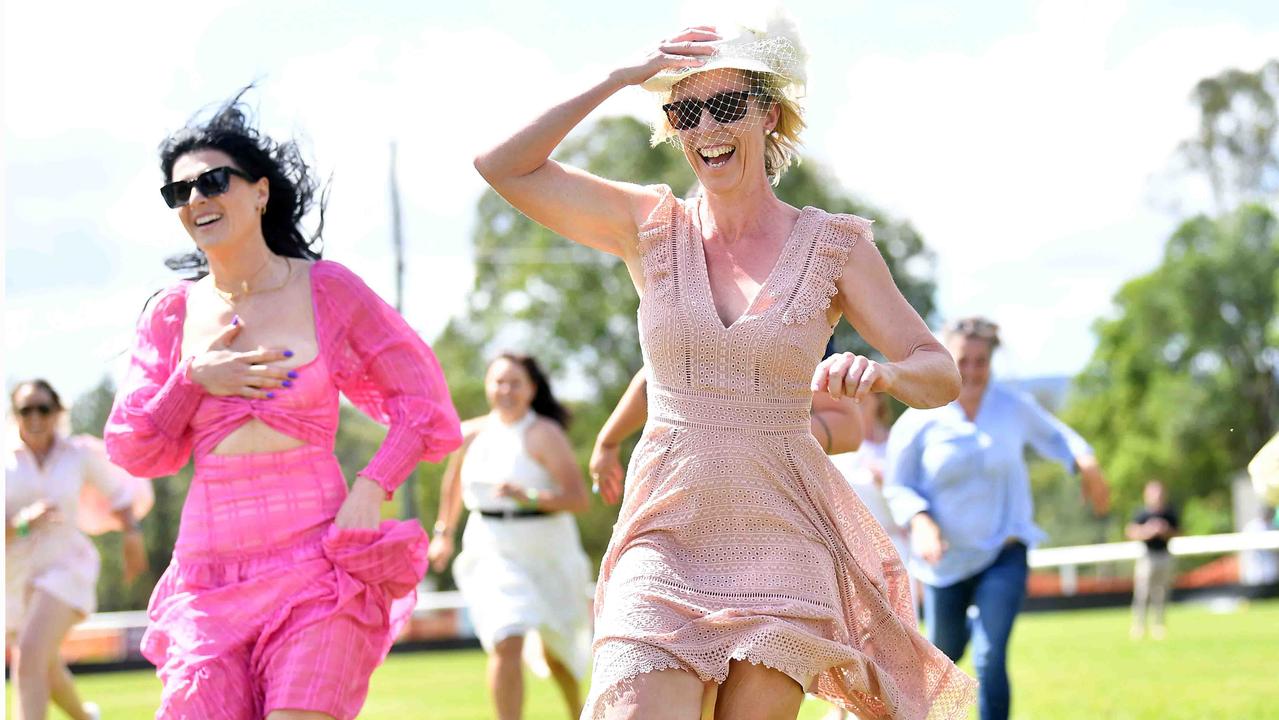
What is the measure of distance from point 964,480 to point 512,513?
334 cm

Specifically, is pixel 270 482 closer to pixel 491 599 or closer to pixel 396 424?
pixel 396 424

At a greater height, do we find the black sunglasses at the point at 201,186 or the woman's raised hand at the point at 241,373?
the black sunglasses at the point at 201,186

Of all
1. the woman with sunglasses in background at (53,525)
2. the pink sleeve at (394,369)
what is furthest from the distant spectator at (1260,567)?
the pink sleeve at (394,369)

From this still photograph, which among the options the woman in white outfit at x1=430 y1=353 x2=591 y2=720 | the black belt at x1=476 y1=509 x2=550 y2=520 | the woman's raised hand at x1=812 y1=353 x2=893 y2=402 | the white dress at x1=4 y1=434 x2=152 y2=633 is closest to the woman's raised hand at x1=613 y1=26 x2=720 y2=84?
the woman's raised hand at x1=812 y1=353 x2=893 y2=402

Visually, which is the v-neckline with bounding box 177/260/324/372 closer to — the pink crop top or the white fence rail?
the pink crop top

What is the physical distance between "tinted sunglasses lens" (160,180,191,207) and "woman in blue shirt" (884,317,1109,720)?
4025 mm

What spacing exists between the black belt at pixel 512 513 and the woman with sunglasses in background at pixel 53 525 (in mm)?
2105

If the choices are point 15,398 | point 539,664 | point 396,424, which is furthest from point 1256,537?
point 396,424

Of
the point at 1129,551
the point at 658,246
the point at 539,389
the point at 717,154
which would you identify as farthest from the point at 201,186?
the point at 1129,551

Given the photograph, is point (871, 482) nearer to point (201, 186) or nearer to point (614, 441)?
point (614, 441)

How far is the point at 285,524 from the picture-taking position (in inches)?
213

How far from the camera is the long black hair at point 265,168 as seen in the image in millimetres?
5727

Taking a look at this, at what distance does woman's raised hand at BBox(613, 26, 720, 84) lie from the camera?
466cm

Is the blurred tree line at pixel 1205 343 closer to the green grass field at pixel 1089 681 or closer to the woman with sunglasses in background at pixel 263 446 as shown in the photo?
the green grass field at pixel 1089 681
